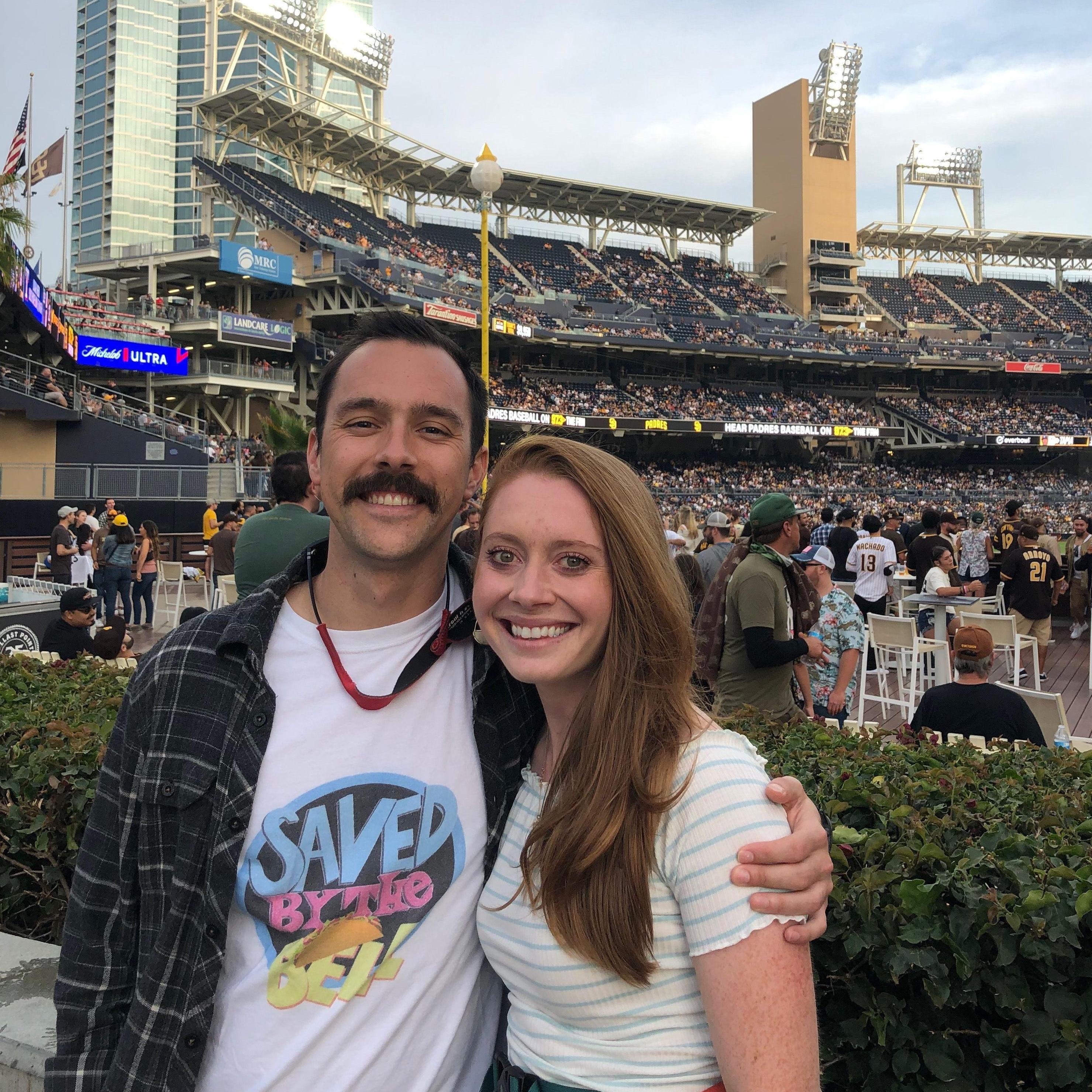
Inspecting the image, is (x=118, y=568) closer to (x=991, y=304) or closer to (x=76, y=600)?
(x=76, y=600)

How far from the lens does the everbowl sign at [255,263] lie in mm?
35344

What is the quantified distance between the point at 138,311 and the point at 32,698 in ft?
116

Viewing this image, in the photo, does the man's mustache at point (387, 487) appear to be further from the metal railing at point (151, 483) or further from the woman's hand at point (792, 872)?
the metal railing at point (151, 483)

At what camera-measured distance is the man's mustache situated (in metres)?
1.77

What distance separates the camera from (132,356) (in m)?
32.0

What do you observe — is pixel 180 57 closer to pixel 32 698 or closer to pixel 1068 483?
pixel 1068 483

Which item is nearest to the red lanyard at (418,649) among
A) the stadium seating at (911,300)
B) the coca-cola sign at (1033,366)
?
the coca-cola sign at (1033,366)

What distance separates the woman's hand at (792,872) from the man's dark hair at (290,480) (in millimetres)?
3589

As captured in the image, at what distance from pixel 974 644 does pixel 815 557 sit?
2689 mm

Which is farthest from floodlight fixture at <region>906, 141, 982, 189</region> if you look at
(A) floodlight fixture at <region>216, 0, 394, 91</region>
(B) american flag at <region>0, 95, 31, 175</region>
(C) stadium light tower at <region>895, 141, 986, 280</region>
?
(B) american flag at <region>0, 95, 31, 175</region>

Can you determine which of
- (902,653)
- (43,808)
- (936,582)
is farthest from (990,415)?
(43,808)

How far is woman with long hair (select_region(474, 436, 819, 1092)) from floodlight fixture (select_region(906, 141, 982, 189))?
243 ft

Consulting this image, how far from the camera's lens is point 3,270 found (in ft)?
52.6

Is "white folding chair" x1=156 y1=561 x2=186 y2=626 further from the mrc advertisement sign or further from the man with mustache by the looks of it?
the mrc advertisement sign
